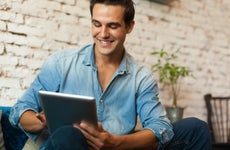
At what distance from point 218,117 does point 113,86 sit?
1747mm

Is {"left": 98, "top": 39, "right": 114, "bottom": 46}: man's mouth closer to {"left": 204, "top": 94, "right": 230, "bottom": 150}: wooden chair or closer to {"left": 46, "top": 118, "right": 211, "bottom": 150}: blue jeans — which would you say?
{"left": 46, "top": 118, "right": 211, "bottom": 150}: blue jeans

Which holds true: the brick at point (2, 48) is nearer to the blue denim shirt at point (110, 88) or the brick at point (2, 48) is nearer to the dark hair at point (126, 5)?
the blue denim shirt at point (110, 88)

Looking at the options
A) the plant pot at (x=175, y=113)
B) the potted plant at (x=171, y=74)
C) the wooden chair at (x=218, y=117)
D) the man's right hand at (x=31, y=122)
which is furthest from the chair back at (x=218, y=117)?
the man's right hand at (x=31, y=122)

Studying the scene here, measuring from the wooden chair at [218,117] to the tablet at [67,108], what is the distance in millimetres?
1990

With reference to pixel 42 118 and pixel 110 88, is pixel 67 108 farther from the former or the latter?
pixel 110 88

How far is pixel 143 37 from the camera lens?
2438 mm

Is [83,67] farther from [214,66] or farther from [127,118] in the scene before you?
[214,66]

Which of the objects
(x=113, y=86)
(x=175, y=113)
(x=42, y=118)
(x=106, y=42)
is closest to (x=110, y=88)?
(x=113, y=86)

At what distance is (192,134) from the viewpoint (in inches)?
57.1

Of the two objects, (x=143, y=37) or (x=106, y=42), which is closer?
(x=106, y=42)

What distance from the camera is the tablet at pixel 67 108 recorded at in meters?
0.98

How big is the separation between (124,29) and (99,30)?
119 mm

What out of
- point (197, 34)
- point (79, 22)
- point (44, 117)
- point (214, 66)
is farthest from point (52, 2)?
point (214, 66)

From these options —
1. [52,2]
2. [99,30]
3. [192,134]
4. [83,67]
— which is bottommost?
[192,134]
